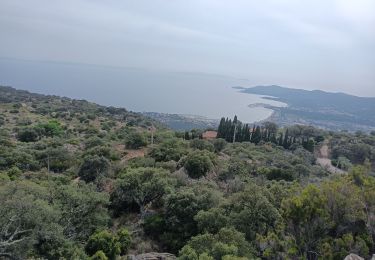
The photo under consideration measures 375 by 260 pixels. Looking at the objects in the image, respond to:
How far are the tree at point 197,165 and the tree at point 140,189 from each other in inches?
221

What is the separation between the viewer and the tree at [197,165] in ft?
93.3

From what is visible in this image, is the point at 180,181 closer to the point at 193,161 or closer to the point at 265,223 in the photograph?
the point at 193,161

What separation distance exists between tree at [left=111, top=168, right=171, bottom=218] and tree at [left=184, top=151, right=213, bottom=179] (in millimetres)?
5612

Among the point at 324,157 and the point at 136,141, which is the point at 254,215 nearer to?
the point at 136,141

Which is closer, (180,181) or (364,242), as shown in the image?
(364,242)

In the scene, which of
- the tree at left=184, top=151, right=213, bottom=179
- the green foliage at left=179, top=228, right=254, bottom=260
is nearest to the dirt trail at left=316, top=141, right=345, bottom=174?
the tree at left=184, top=151, right=213, bottom=179

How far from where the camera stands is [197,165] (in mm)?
28453

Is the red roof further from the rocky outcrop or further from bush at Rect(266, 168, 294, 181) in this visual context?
the rocky outcrop

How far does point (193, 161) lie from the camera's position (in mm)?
28531

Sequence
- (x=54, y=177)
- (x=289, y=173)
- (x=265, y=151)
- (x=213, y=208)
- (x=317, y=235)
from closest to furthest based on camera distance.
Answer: (x=317, y=235) → (x=213, y=208) → (x=54, y=177) → (x=289, y=173) → (x=265, y=151)

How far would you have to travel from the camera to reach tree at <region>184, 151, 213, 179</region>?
28.4m

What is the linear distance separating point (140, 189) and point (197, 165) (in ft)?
23.3

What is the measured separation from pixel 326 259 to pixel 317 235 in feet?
4.30

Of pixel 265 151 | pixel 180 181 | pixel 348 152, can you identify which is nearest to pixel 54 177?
pixel 180 181
